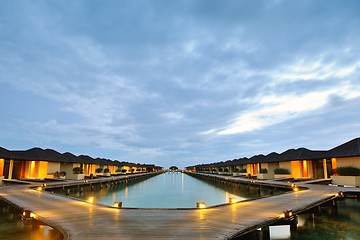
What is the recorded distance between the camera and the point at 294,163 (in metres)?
28.1

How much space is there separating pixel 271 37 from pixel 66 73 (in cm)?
2890

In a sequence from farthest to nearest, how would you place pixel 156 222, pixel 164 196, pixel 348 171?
pixel 164 196
pixel 348 171
pixel 156 222

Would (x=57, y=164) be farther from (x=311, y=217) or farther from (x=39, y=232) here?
(x=311, y=217)

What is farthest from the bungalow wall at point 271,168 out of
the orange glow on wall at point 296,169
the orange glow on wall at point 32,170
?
the orange glow on wall at point 32,170

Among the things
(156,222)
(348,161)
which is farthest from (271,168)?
(156,222)

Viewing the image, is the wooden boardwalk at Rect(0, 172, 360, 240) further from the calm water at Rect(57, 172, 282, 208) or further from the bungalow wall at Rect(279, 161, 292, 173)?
the bungalow wall at Rect(279, 161, 292, 173)

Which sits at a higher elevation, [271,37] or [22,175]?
[271,37]

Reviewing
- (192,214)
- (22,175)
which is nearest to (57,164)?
(22,175)

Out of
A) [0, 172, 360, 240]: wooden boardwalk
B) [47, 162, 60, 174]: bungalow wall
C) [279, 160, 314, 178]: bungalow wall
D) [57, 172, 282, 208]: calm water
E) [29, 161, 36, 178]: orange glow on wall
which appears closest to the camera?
[0, 172, 360, 240]: wooden boardwalk

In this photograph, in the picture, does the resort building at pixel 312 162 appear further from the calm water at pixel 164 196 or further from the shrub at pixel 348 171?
the calm water at pixel 164 196

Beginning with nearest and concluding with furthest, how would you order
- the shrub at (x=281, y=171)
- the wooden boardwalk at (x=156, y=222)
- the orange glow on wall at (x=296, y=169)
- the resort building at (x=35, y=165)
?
the wooden boardwalk at (x=156, y=222), the resort building at (x=35, y=165), the orange glow on wall at (x=296, y=169), the shrub at (x=281, y=171)

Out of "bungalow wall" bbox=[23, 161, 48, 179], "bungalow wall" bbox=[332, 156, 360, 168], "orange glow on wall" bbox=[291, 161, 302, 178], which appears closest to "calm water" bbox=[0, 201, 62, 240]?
"bungalow wall" bbox=[23, 161, 48, 179]

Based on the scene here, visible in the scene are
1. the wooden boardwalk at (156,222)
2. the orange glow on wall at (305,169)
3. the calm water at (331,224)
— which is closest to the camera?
the wooden boardwalk at (156,222)

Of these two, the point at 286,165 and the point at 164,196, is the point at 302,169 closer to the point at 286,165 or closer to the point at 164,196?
the point at 286,165
